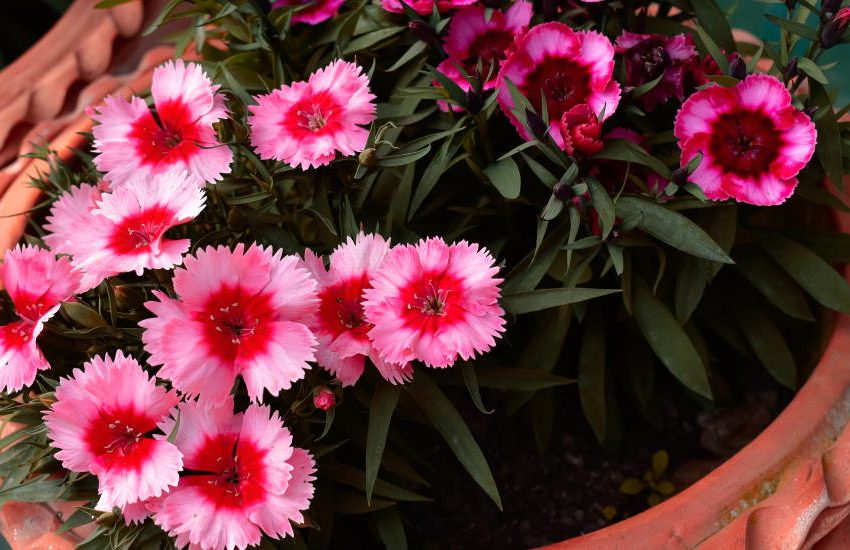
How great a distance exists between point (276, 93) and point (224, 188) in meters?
0.14

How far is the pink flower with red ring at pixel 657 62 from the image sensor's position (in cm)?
99

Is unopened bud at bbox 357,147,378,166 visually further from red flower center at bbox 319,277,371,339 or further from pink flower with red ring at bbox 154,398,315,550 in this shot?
pink flower with red ring at bbox 154,398,315,550

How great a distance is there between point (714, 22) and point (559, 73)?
0.27 m

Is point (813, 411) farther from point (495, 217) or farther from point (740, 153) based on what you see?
point (495, 217)

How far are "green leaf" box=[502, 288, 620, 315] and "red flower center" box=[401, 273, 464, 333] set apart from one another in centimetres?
9

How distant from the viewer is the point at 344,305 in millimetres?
854

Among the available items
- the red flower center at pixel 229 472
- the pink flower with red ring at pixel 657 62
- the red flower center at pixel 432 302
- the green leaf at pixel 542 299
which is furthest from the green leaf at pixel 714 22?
the red flower center at pixel 229 472

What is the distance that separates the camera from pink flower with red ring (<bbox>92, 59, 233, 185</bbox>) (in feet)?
2.97

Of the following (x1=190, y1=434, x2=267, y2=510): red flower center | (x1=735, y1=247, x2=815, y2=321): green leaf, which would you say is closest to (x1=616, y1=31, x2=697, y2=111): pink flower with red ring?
(x1=735, y1=247, x2=815, y2=321): green leaf

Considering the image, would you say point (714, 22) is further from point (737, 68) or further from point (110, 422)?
point (110, 422)

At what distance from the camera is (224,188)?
101cm

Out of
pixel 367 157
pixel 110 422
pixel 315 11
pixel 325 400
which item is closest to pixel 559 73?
pixel 367 157

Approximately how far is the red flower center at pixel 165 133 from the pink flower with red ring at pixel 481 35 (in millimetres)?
294

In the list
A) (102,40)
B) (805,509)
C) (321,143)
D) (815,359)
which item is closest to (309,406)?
(321,143)
